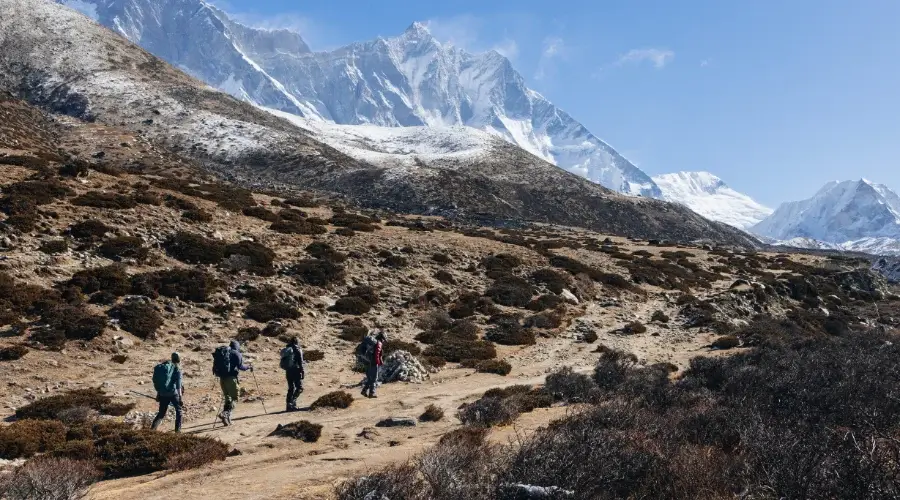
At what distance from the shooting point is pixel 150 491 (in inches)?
335

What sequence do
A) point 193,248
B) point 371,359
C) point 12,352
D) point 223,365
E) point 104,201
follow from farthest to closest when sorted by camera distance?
1. point 104,201
2. point 193,248
3. point 371,359
4. point 12,352
5. point 223,365

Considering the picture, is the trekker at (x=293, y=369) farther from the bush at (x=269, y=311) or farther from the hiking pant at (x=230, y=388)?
the bush at (x=269, y=311)

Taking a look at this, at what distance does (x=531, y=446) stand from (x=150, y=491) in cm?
613

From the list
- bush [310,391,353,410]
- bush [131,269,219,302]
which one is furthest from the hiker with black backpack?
bush [131,269,219,302]

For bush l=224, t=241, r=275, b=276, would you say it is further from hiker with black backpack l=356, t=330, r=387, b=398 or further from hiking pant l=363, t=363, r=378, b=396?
hiking pant l=363, t=363, r=378, b=396

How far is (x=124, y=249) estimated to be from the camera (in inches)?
894

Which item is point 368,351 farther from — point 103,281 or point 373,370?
point 103,281

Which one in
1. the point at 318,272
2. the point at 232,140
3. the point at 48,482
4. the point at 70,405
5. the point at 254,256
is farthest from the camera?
the point at 232,140

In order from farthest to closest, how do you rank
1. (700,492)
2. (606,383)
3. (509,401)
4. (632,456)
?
(606,383)
(509,401)
(632,456)
(700,492)

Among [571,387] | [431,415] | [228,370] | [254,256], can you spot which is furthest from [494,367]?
[254,256]

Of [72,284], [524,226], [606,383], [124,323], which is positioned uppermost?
[524,226]

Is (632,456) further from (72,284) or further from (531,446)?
(72,284)

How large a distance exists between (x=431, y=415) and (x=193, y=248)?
16409 mm

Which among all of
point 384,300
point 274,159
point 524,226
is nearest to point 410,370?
point 384,300
